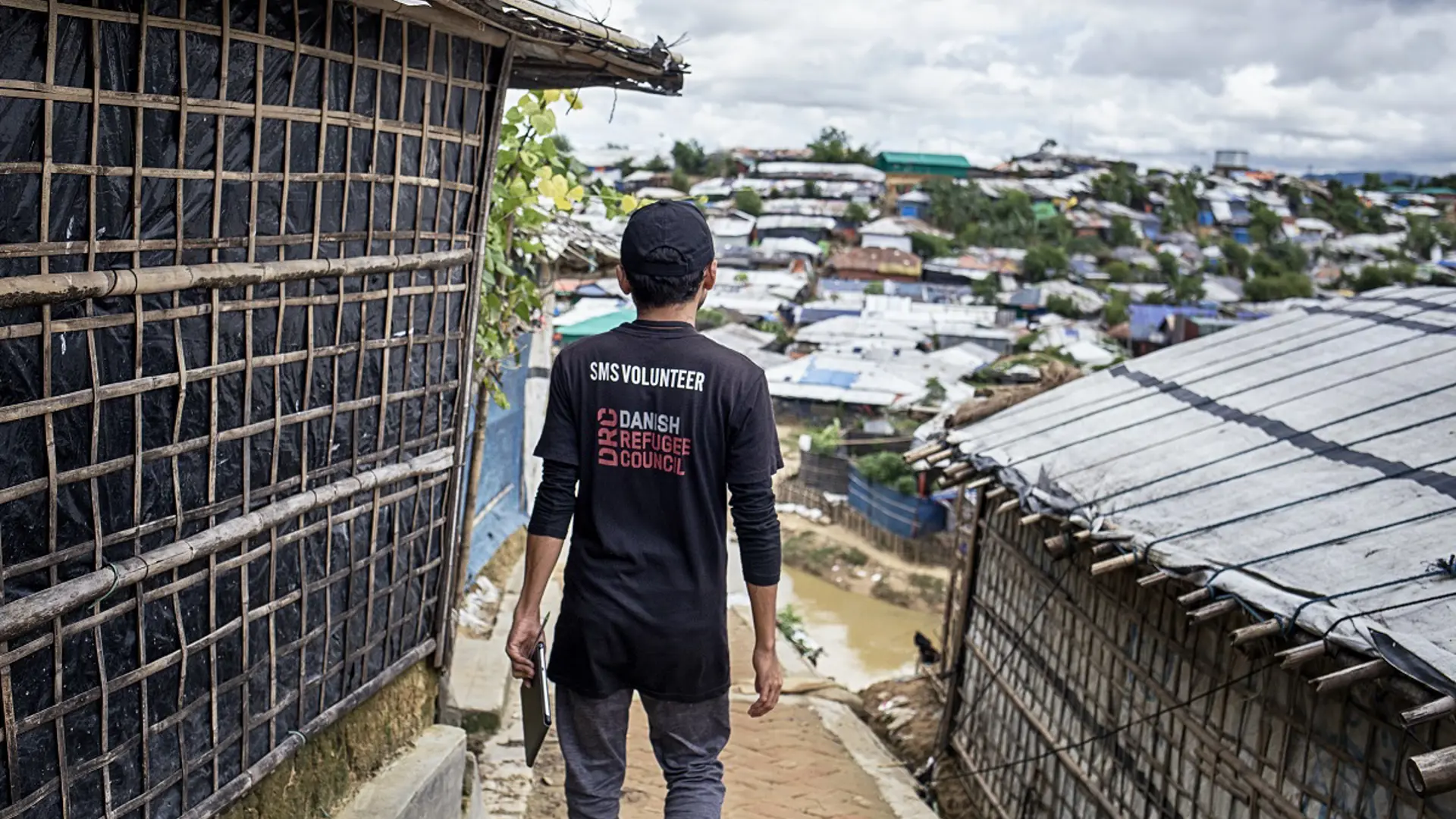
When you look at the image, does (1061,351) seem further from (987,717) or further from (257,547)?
(257,547)

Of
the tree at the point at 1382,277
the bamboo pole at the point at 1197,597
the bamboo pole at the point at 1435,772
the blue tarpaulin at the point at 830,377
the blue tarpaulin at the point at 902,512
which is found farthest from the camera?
the tree at the point at 1382,277

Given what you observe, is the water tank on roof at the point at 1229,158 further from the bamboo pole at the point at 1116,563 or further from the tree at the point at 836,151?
the bamboo pole at the point at 1116,563

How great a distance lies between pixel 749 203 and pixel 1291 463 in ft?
164

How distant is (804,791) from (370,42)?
5.06 m

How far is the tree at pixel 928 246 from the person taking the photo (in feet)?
161

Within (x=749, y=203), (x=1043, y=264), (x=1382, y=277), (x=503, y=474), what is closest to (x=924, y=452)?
(x=503, y=474)

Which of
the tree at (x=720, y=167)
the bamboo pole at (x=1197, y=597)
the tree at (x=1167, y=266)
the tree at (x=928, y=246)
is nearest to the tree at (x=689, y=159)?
the tree at (x=720, y=167)

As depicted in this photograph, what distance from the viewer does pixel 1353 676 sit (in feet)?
12.0

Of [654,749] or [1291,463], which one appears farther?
[1291,463]

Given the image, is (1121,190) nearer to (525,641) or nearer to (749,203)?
(749,203)

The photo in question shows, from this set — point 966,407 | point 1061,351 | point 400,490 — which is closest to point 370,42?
point 400,490

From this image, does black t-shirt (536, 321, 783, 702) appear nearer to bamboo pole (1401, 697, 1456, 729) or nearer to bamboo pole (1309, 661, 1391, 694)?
bamboo pole (1401, 697, 1456, 729)

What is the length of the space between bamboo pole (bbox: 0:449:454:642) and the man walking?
2.48ft

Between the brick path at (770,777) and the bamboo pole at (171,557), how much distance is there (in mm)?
2579
